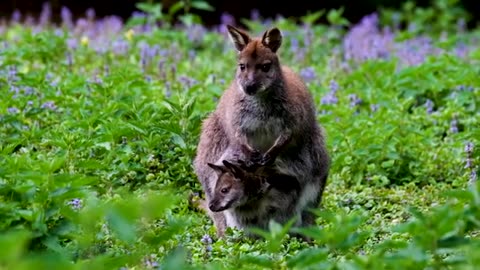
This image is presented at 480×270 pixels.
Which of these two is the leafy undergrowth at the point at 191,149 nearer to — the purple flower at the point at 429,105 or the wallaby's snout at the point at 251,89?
the purple flower at the point at 429,105

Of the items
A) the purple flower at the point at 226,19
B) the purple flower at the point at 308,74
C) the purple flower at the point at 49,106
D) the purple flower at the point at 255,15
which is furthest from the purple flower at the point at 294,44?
the purple flower at the point at 49,106

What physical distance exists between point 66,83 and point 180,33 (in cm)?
369

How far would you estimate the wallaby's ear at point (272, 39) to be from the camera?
671 centimetres

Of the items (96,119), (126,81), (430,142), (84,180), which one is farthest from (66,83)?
(84,180)

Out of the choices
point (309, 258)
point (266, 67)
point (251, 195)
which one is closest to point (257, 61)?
point (266, 67)

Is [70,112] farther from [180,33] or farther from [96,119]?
[180,33]

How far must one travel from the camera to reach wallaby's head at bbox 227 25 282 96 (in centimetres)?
655

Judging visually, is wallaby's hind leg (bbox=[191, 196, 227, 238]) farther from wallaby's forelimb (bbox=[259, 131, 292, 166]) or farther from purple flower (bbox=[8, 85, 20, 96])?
purple flower (bbox=[8, 85, 20, 96])

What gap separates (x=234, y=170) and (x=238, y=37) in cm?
95

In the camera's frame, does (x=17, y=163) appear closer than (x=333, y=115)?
Yes

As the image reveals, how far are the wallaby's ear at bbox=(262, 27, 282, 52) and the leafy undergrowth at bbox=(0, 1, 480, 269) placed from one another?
31.9 inches

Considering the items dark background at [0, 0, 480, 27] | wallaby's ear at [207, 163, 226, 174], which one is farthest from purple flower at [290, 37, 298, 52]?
wallaby's ear at [207, 163, 226, 174]

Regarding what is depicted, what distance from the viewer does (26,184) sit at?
17.2 ft

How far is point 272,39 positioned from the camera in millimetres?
6766
